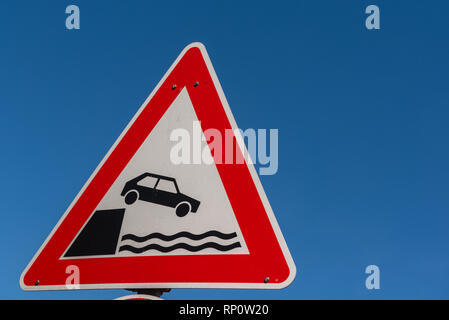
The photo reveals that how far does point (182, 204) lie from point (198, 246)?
0.17 m

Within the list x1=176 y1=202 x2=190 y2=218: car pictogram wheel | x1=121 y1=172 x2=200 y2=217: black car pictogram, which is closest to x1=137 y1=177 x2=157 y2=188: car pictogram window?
x1=121 y1=172 x2=200 y2=217: black car pictogram

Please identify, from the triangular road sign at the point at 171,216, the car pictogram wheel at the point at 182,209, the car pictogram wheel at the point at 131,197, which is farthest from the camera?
the car pictogram wheel at the point at 131,197

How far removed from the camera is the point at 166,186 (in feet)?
5.26

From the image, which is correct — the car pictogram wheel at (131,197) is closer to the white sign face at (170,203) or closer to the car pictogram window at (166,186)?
the white sign face at (170,203)

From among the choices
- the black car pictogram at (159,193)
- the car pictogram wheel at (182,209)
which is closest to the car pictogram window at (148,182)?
the black car pictogram at (159,193)

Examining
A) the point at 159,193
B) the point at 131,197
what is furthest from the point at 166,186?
the point at 131,197

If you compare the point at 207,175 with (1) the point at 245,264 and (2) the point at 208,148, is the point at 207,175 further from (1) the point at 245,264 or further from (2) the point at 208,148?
(1) the point at 245,264

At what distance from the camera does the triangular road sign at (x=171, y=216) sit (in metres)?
1.43

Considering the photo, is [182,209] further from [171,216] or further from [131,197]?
[131,197]

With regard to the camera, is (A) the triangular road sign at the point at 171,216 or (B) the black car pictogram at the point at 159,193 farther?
(B) the black car pictogram at the point at 159,193

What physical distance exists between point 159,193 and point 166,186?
0.04m

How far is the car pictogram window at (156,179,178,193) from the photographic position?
5.21 ft

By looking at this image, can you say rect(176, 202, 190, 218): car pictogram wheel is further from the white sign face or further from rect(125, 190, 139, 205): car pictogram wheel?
rect(125, 190, 139, 205): car pictogram wheel
